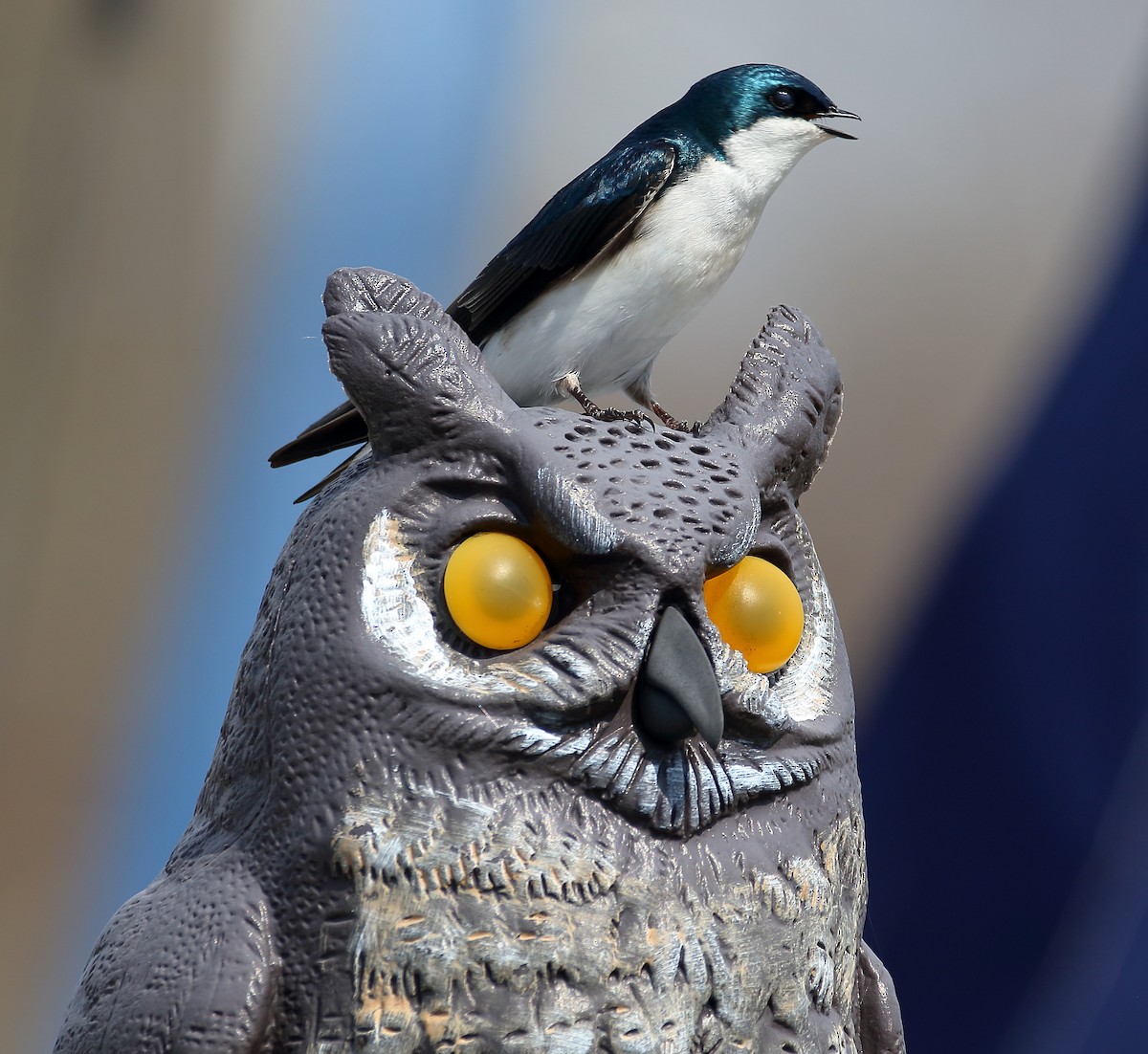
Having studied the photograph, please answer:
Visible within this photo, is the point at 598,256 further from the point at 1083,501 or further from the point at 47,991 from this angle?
the point at 47,991

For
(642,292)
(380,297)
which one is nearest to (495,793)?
(380,297)

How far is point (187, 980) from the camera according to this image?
0.79 metres

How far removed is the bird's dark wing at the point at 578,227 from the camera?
3.92 feet

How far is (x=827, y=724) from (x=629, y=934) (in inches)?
8.6

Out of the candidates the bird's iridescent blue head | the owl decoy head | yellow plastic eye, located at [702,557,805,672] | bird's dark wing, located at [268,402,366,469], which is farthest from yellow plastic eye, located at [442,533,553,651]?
the bird's iridescent blue head

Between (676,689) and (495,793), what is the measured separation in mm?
125

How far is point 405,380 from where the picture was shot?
0.89m

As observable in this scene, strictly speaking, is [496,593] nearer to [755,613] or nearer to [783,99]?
[755,613]

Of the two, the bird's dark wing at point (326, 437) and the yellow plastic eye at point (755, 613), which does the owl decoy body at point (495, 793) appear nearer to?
the yellow plastic eye at point (755, 613)

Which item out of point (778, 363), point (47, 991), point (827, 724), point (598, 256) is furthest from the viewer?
point (47, 991)

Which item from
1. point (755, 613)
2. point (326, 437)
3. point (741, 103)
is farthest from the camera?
point (741, 103)

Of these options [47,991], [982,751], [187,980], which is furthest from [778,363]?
[47,991]

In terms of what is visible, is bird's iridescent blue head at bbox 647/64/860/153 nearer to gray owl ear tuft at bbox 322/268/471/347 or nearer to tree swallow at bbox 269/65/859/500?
tree swallow at bbox 269/65/859/500

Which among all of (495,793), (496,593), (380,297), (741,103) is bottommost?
(495,793)
